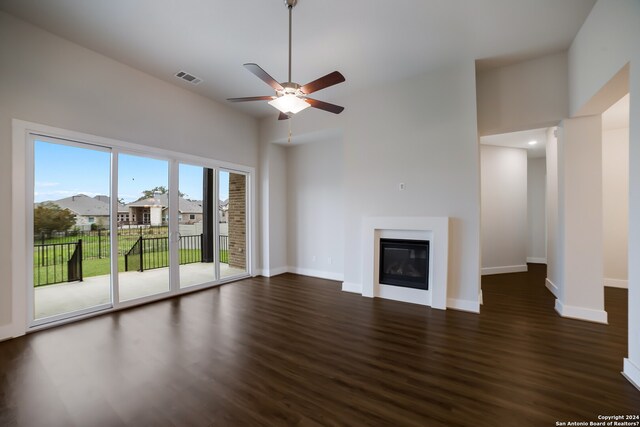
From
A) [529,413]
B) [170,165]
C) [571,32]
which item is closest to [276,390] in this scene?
[529,413]

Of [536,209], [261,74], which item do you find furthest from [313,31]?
[536,209]

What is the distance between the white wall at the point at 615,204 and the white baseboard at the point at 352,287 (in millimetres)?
4983

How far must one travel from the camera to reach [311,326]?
328 cm

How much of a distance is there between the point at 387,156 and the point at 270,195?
114 inches

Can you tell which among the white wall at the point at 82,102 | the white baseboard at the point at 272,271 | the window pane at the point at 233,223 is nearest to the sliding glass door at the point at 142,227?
the white wall at the point at 82,102

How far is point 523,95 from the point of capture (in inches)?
151

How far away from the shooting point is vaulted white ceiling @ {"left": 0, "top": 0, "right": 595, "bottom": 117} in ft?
9.21

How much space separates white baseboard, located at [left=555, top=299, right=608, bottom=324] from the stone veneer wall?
565cm

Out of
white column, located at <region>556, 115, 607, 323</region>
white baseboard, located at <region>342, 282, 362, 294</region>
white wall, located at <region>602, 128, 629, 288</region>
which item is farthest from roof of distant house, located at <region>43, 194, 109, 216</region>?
white wall, located at <region>602, 128, 629, 288</region>

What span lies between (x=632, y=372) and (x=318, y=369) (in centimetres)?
261

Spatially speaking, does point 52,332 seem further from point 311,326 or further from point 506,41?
point 506,41

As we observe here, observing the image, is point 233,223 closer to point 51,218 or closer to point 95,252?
point 95,252

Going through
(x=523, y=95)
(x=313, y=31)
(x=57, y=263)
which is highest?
(x=313, y=31)

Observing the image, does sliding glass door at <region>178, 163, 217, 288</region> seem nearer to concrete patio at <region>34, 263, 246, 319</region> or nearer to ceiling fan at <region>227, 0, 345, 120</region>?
concrete patio at <region>34, 263, 246, 319</region>
